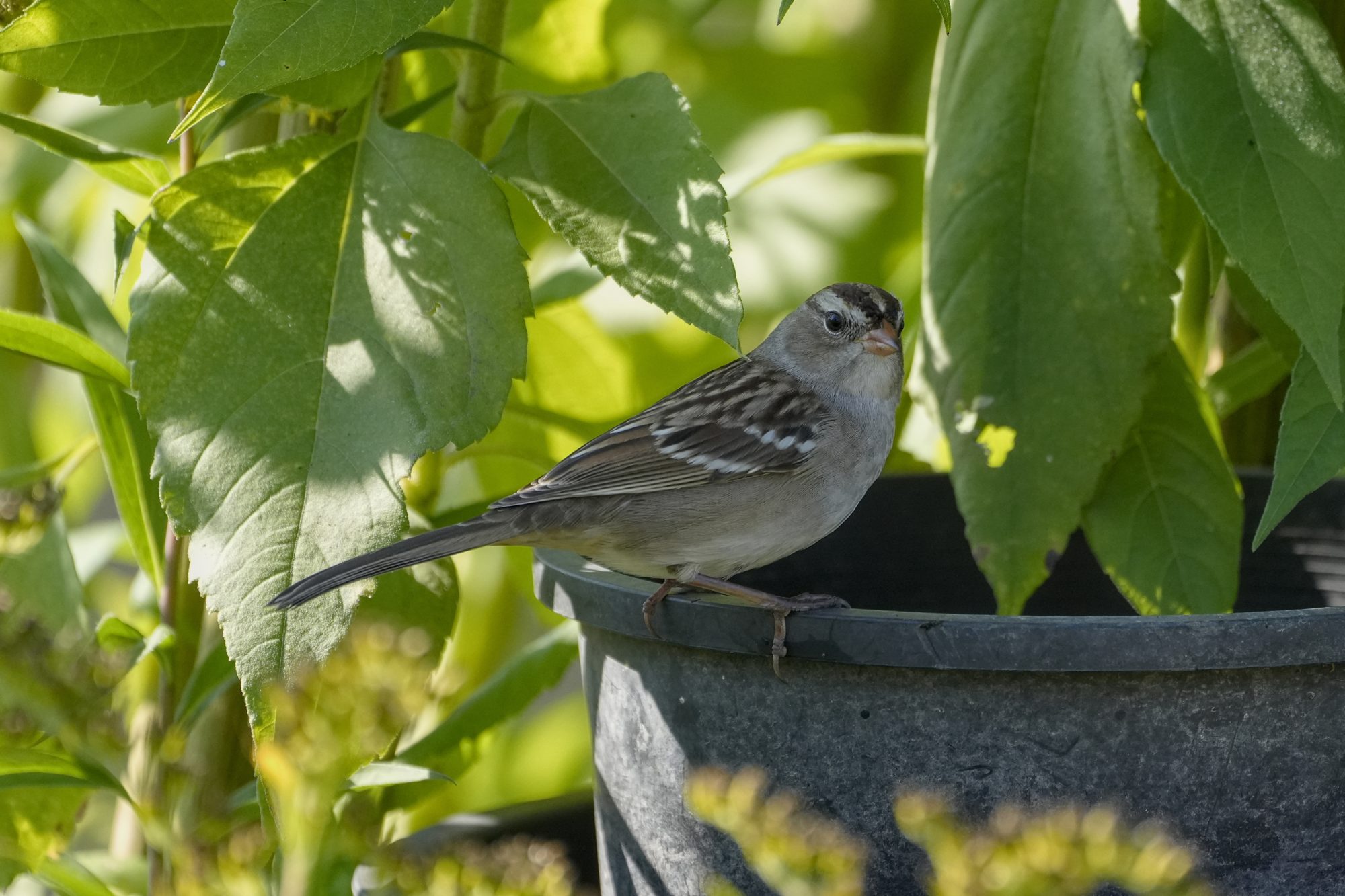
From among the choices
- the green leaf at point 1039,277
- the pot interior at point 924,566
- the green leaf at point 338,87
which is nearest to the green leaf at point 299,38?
the green leaf at point 338,87

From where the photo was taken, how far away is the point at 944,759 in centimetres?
140

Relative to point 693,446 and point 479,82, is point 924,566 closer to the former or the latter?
point 693,446

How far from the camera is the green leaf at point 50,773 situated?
4.84 ft

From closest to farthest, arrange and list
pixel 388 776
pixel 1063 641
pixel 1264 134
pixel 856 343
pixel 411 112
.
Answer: pixel 1063 641
pixel 388 776
pixel 1264 134
pixel 411 112
pixel 856 343

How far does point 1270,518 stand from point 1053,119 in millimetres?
654

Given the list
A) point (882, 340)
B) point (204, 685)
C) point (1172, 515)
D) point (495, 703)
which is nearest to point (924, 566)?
point (882, 340)

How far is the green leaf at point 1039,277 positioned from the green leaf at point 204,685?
92cm

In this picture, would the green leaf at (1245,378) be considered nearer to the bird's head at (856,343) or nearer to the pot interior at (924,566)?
the pot interior at (924,566)

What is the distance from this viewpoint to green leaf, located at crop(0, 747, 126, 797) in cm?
148

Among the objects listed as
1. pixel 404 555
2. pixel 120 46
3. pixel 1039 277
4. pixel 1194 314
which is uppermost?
pixel 120 46

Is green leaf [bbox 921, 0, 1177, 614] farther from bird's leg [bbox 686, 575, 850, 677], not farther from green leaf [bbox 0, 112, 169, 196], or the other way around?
green leaf [bbox 0, 112, 169, 196]

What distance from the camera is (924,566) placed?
2287 millimetres

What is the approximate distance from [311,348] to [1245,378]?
1.44 m

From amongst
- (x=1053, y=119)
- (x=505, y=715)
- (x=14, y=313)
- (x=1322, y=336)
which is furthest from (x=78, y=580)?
(x=1322, y=336)
